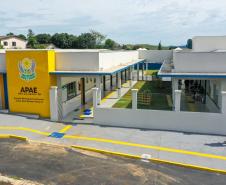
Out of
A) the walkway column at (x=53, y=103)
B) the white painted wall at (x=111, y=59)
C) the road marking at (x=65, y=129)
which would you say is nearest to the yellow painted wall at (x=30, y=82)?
the walkway column at (x=53, y=103)

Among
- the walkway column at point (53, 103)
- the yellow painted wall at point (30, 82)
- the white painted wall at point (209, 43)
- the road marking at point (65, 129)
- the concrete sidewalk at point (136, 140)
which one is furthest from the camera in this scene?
the white painted wall at point (209, 43)

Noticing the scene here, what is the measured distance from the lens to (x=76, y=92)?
2273 cm

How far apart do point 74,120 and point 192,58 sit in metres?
9.15

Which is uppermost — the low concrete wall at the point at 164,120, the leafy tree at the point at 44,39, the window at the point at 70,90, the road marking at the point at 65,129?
the leafy tree at the point at 44,39

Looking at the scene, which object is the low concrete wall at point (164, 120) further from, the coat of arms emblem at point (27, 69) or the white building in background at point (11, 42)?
the white building in background at point (11, 42)

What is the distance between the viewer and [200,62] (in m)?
18.0

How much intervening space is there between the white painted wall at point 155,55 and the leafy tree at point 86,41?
5841 cm

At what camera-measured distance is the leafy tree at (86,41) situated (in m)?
99.3

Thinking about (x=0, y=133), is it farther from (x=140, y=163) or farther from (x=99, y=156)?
(x=140, y=163)

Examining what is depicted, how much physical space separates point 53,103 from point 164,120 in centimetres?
768

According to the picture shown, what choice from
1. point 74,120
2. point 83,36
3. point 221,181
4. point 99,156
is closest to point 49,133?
point 74,120

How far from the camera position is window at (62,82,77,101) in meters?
20.9

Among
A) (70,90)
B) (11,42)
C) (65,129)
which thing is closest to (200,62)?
(65,129)

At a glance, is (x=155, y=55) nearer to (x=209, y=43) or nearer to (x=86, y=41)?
(x=209, y=43)
